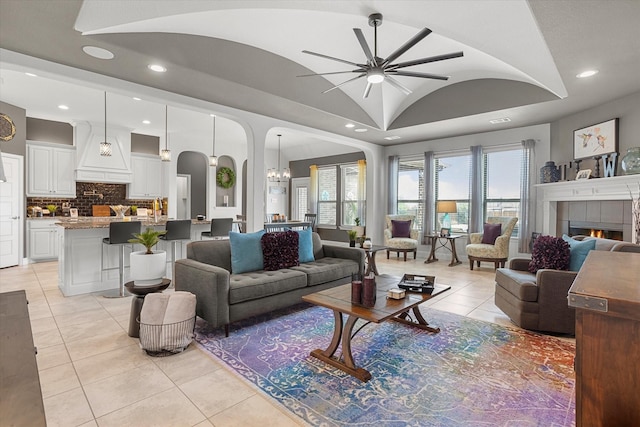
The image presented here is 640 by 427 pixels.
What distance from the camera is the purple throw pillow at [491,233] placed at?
6.09 meters

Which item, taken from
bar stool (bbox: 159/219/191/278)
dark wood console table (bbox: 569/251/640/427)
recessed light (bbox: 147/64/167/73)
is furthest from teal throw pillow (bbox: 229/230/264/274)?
dark wood console table (bbox: 569/251/640/427)

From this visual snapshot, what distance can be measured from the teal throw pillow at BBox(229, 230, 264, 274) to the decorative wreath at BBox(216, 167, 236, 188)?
590cm

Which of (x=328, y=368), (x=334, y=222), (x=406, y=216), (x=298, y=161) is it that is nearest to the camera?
(x=328, y=368)

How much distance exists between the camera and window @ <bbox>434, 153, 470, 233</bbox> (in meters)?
7.07

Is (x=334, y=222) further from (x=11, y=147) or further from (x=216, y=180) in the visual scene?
(x=11, y=147)

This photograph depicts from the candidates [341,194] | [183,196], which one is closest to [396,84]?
[341,194]

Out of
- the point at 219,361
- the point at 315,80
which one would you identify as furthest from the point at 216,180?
the point at 219,361

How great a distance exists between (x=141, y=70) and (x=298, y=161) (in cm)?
707

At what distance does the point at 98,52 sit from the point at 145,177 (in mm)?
5480

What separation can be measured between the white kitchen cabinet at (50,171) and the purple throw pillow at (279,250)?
19.5 feet

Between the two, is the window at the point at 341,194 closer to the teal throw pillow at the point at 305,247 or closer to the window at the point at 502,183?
the window at the point at 502,183

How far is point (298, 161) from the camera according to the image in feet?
34.7

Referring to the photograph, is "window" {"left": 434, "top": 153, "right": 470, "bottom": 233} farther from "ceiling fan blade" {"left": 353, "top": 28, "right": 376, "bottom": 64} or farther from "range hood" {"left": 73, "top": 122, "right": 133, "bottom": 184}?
"range hood" {"left": 73, "top": 122, "right": 133, "bottom": 184}

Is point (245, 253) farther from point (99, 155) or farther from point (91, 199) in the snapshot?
point (91, 199)
